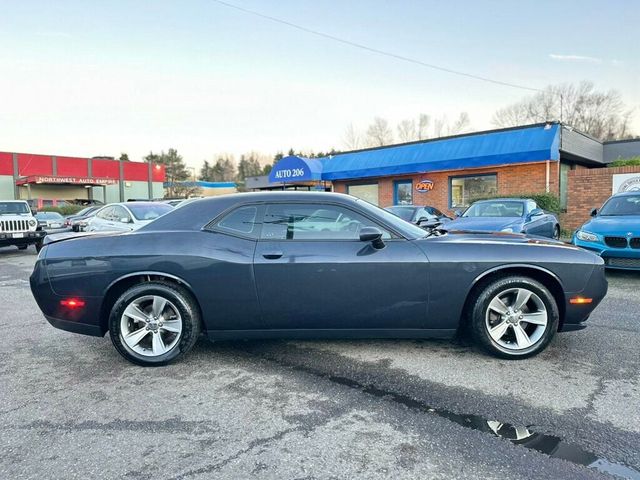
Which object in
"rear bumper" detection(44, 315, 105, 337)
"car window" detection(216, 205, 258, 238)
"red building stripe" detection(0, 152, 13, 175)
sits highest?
"red building stripe" detection(0, 152, 13, 175)

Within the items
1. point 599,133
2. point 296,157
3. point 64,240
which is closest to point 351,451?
point 64,240

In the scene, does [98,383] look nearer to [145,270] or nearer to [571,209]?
[145,270]

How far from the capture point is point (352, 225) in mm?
3736

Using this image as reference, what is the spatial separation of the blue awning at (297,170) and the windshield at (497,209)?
38.4 feet

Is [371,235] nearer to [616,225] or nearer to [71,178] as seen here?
[616,225]

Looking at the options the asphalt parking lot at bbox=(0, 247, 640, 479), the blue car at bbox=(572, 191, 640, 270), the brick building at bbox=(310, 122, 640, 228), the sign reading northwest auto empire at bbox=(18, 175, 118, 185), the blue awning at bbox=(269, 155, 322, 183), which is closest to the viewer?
the asphalt parking lot at bbox=(0, 247, 640, 479)

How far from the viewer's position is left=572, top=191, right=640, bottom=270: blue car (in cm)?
692

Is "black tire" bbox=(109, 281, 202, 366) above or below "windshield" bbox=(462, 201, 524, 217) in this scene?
below

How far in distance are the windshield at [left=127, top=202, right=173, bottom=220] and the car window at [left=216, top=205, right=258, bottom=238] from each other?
25.2ft

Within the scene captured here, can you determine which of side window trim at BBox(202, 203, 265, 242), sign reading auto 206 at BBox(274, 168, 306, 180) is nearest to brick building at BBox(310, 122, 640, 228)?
sign reading auto 206 at BBox(274, 168, 306, 180)

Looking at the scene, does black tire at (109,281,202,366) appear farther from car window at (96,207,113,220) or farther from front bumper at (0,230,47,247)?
front bumper at (0,230,47,247)

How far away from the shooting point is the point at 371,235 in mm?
3512

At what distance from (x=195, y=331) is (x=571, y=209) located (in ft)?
47.3

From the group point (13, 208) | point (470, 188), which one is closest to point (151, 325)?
point (13, 208)
